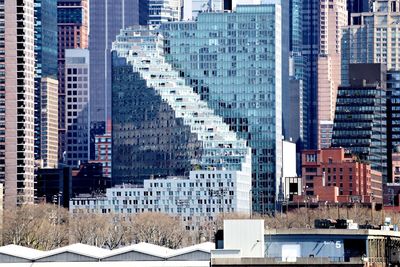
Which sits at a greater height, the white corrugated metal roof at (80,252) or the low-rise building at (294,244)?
the low-rise building at (294,244)

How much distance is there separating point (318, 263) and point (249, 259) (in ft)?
11.6

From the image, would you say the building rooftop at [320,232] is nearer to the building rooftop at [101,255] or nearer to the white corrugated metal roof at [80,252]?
the building rooftop at [101,255]

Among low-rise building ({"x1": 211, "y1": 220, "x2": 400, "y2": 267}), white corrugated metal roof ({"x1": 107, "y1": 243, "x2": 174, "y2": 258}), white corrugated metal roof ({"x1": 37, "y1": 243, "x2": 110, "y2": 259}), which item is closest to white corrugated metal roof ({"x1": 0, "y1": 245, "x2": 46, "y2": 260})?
white corrugated metal roof ({"x1": 37, "y1": 243, "x2": 110, "y2": 259})

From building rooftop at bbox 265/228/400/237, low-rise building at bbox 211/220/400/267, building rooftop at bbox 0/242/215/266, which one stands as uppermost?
building rooftop at bbox 265/228/400/237

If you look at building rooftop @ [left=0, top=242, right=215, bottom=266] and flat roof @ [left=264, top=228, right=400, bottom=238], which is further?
building rooftop @ [left=0, top=242, right=215, bottom=266]

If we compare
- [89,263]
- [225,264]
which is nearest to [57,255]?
[89,263]

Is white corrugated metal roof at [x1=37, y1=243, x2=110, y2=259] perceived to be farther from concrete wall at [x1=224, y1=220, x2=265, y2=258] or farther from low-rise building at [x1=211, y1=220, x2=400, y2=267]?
concrete wall at [x1=224, y1=220, x2=265, y2=258]

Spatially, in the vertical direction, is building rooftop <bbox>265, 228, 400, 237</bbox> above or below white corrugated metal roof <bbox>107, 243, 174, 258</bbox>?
above

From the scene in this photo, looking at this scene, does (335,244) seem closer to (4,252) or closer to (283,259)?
(283,259)

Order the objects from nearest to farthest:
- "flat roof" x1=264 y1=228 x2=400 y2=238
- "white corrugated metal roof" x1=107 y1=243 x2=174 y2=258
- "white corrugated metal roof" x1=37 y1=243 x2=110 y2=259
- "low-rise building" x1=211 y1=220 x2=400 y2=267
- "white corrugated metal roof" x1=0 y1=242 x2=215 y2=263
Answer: "low-rise building" x1=211 y1=220 x2=400 y2=267 → "flat roof" x1=264 y1=228 x2=400 y2=238 → "white corrugated metal roof" x1=37 y1=243 x2=110 y2=259 → "white corrugated metal roof" x1=0 y1=242 x2=215 y2=263 → "white corrugated metal roof" x1=107 y1=243 x2=174 y2=258

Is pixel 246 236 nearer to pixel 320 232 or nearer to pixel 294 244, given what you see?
pixel 294 244

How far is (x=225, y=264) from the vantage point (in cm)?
10950

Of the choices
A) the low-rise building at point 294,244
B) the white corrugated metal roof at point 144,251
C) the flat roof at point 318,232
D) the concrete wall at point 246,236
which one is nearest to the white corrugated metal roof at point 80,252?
the white corrugated metal roof at point 144,251

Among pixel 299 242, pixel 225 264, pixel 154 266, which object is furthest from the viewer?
pixel 154 266
